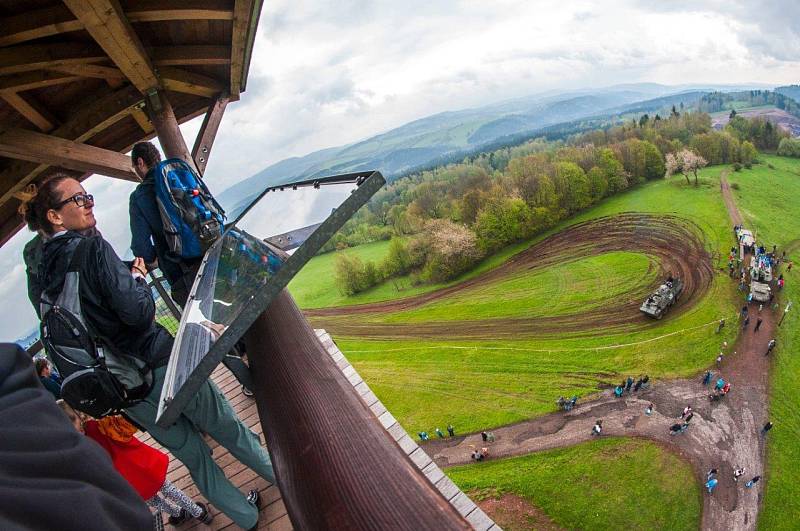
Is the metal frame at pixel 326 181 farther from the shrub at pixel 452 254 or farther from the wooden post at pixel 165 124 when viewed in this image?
the shrub at pixel 452 254

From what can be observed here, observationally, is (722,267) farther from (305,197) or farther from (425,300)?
(305,197)

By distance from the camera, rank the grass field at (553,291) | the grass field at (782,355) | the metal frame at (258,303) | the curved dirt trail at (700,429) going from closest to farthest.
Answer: the metal frame at (258,303), the grass field at (782,355), the curved dirt trail at (700,429), the grass field at (553,291)

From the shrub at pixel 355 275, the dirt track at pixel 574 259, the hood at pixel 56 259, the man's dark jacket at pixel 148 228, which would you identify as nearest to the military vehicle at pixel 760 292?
the dirt track at pixel 574 259

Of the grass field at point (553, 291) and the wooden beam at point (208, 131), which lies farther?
the grass field at point (553, 291)

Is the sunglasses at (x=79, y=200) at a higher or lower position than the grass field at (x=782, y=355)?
higher

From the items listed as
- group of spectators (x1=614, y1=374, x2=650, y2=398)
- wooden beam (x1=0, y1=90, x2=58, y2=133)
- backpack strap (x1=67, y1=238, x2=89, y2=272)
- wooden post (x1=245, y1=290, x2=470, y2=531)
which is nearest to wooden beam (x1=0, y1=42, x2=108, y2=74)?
wooden beam (x1=0, y1=90, x2=58, y2=133)

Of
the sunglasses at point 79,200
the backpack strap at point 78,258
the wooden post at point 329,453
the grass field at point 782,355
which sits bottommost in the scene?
A: the grass field at point 782,355
